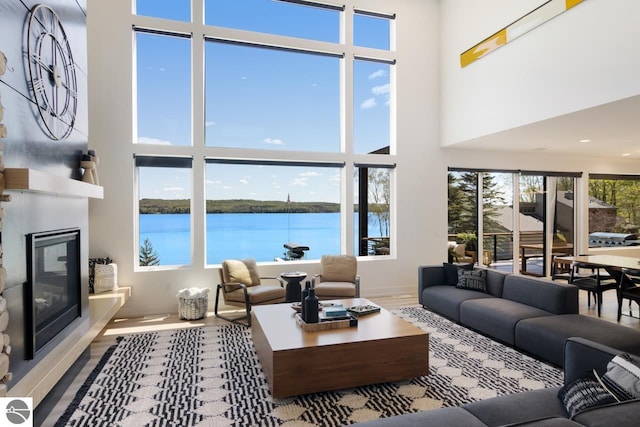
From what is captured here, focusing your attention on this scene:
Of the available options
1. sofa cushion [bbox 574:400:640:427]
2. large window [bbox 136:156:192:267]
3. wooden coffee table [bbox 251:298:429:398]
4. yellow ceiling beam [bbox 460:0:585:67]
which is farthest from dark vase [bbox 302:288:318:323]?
yellow ceiling beam [bbox 460:0:585:67]

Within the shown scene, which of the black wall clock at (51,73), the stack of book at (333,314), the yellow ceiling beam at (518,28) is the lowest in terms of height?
the stack of book at (333,314)

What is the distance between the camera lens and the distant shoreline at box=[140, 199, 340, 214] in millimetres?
5562

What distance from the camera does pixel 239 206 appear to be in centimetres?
603

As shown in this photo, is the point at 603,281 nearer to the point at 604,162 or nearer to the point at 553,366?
the point at 553,366

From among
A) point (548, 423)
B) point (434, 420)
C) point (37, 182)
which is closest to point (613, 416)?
point (548, 423)

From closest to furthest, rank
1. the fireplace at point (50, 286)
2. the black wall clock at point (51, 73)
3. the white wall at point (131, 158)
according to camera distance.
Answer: the fireplace at point (50, 286) → the black wall clock at point (51, 73) → the white wall at point (131, 158)

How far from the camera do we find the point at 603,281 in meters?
5.39

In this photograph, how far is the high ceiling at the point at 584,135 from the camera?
14.4 ft

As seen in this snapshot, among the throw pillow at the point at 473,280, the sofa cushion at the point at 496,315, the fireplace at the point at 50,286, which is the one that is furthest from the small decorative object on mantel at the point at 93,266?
the throw pillow at the point at 473,280

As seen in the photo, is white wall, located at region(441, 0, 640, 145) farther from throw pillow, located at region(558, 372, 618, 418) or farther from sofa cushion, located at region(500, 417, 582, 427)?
sofa cushion, located at region(500, 417, 582, 427)

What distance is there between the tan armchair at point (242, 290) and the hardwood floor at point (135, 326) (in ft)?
1.15

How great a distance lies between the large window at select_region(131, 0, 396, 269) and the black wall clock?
6.55 feet

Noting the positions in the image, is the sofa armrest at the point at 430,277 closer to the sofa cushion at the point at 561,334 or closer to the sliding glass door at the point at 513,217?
the sofa cushion at the point at 561,334

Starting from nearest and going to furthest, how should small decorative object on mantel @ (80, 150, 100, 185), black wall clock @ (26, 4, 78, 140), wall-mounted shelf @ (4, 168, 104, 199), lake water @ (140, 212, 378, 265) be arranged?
wall-mounted shelf @ (4, 168, 104, 199) < black wall clock @ (26, 4, 78, 140) < small decorative object on mantel @ (80, 150, 100, 185) < lake water @ (140, 212, 378, 265)
